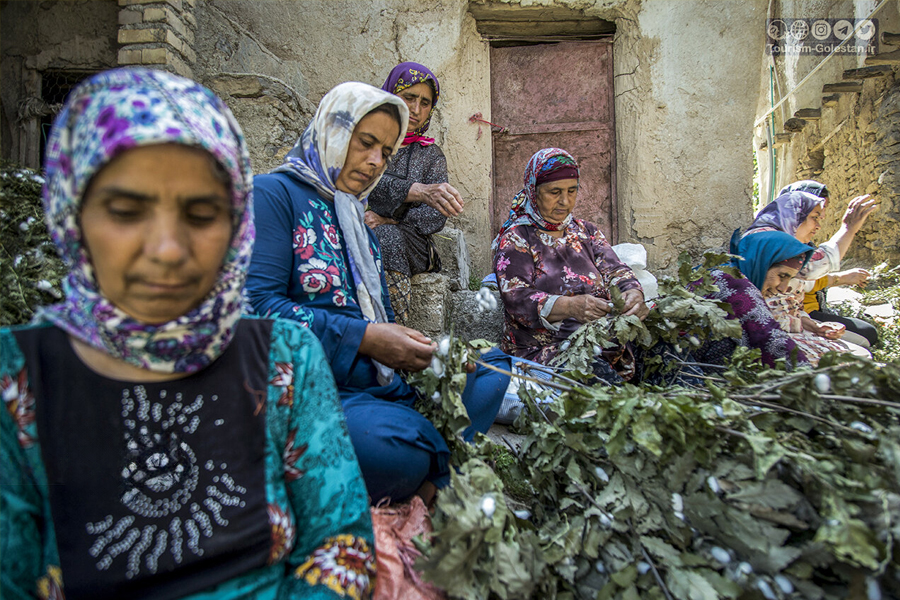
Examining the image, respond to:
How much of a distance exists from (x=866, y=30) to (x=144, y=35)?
7145 mm

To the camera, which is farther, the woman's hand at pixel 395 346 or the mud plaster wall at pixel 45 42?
the mud plaster wall at pixel 45 42

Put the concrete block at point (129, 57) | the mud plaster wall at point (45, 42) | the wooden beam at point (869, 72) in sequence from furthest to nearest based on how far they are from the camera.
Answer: the wooden beam at point (869, 72) → the mud plaster wall at point (45, 42) → the concrete block at point (129, 57)

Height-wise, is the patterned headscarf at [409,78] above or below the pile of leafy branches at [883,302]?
above

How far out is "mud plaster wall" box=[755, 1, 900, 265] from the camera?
18.4 feet

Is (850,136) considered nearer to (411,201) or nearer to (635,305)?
(635,305)

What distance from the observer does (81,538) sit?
87 cm

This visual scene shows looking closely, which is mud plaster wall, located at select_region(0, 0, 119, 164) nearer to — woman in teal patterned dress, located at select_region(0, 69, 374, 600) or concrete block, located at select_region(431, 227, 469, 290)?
concrete block, located at select_region(431, 227, 469, 290)

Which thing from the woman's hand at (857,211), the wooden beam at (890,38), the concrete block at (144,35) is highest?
the wooden beam at (890,38)

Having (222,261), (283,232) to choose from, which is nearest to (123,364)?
(222,261)

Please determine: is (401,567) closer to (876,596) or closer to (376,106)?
(876,596)

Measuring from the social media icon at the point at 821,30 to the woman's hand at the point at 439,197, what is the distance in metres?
5.68

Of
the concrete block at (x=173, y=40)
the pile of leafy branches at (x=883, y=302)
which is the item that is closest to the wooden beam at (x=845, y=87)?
the pile of leafy branches at (x=883, y=302)

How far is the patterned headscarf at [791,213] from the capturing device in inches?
149

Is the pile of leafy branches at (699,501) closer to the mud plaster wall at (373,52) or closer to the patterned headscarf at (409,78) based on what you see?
the patterned headscarf at (409,78)
